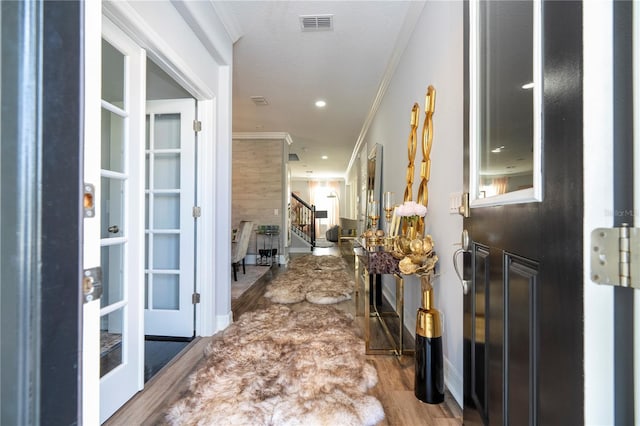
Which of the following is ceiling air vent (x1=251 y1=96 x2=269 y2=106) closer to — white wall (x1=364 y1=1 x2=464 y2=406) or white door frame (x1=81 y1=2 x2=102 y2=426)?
white wall (x1=364 y1=1 x2=464 y2=406)

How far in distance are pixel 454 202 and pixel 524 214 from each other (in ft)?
2.97

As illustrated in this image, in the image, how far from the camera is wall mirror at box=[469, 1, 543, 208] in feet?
2.29

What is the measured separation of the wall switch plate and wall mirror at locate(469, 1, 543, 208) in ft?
1.64

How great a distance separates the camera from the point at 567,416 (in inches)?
21.2

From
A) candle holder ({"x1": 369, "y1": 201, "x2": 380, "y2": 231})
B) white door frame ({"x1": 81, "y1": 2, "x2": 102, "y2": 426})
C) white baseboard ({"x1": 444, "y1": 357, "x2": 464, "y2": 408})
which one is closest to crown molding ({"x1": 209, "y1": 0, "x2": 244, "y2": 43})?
candle holder ({"x1": 369, "y1": 201, "x2": 380, "y2": 231})

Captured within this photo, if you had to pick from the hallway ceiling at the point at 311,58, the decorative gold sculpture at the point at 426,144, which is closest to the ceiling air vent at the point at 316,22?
the hallway ceiling at the point at 311,58

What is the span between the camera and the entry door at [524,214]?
0.54 meters

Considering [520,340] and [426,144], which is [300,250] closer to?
[426,144]

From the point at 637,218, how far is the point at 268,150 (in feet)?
20.0

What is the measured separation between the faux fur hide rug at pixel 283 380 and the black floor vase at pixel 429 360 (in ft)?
0.94

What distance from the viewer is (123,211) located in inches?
64.9

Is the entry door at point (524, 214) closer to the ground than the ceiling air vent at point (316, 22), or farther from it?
closer to the ground

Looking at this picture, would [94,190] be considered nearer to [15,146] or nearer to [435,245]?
[15,146]

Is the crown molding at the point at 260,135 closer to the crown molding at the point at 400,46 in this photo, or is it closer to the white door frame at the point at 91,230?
the crown molding at the point at 400,46
